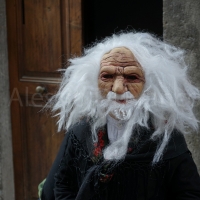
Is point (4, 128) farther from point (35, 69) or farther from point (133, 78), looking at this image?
point (133, 78)

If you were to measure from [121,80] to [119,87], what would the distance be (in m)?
0.04

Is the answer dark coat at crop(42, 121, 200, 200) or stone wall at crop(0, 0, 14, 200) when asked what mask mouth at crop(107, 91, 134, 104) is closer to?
dark coat at crop(42, 121, 200, 200)

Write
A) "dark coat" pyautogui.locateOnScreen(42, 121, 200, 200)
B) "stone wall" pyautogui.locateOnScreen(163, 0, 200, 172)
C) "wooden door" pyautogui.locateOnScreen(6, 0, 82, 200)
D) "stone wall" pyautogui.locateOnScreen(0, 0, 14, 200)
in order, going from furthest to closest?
"stone wall" pyautogui.locateOnScreen(0, 0, 14, 200), "wooden door" pyautogui.locateOnScreen(6, 0, 82, 200), "stone wall" pyautogui.locateOnScreen(163, 0, 200, 172), "dark coat" pyautogui.locateOnScreen(42, 121, 200, 200)

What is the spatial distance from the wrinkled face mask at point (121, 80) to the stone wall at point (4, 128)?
75.0 inches

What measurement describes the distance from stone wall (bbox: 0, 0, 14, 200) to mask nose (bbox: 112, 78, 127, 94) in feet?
6.48

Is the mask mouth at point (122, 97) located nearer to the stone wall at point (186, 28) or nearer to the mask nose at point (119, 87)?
the mask nose at point (119, 87)

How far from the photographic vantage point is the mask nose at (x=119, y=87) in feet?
7.30

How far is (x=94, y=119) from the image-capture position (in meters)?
2.38

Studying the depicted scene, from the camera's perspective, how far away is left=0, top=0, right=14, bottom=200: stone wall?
3.99 m

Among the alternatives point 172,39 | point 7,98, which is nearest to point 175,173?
point 172,39

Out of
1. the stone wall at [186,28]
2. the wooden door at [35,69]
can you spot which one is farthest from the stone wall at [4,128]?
the stone wall at [186,28]

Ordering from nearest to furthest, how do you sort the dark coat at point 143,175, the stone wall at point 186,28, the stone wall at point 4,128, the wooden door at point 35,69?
the dark coat at point 143,175 < the stone wall at point 186,28 < the wooden door at point 35,69 < the stone wall at point 4,128

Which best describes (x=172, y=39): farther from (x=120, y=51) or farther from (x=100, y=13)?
(x=100, y=13)

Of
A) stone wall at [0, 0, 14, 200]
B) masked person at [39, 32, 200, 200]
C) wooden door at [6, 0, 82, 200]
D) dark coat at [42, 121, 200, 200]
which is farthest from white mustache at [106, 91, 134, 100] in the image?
stone wall at [0, 0, 14, 200]
